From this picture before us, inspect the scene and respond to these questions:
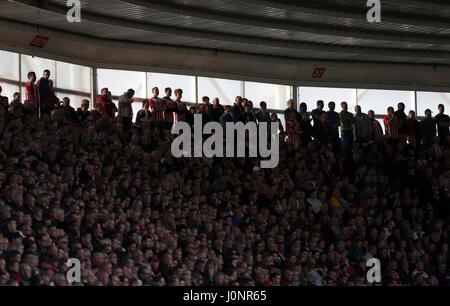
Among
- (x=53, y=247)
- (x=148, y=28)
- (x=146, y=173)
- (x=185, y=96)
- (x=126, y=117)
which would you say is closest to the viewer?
(x=53, y=247)

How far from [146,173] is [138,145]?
0.83 meters

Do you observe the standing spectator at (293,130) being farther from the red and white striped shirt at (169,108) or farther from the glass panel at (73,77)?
the glass panel at (73,77)

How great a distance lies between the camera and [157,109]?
20297 millimetres

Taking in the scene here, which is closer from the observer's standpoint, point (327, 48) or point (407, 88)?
point (327, 48)

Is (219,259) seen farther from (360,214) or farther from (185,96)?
(185,96)

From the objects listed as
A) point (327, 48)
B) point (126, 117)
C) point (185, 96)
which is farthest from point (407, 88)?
point (126, 117)

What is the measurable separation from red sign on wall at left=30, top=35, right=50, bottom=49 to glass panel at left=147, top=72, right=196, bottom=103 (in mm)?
3503

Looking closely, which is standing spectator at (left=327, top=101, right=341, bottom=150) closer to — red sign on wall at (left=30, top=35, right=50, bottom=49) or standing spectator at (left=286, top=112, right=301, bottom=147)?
standing spectator at (left=286, top=112, right=301, bottom=147)

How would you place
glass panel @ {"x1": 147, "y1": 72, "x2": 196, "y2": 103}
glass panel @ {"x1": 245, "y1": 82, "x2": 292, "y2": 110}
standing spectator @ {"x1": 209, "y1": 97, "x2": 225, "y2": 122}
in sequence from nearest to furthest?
standing spectator @ {"x1": 209, "y1": 97, "x2": 225, "y2": 122}
glass panel @ {"x1": 147, "y1": 72, "x2": 196, "y2": 103}
glass panel @ {"x1": 245, "y1": 82, "x2": 292, "y2": 110}

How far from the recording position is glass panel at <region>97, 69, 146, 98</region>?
2512 centimetres

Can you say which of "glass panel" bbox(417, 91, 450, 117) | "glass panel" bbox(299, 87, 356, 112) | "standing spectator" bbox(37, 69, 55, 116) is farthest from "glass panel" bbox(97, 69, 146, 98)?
"glass panel" bbox(417, 91, 450, 117)

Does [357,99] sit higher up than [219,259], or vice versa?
[357,99]
